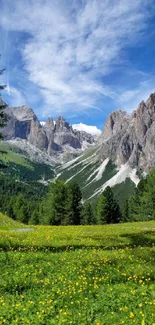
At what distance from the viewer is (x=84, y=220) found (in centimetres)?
13162

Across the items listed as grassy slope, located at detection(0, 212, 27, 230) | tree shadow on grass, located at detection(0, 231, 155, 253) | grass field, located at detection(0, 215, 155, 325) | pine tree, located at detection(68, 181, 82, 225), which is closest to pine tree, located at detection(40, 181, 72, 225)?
pine tree, located at detection(68, 181, 82, 225)

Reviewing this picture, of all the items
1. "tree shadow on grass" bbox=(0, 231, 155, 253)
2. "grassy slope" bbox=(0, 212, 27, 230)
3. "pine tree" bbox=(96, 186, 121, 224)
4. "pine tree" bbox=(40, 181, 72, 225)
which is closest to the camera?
"tree shadow on grass" bbox=(0, 231, 155, 253)

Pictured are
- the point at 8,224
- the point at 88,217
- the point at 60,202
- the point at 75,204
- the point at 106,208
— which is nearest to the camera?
the point at 8,224

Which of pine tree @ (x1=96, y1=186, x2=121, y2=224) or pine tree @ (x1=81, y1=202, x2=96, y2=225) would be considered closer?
pine tree @ (x1=96, y1=186, x2=121, y2=224)

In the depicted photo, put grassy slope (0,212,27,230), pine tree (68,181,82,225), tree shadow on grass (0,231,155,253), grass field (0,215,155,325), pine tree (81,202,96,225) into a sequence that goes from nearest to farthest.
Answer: grass field (0,215,155,325) < tree shadow on grass (0,231,155,253) < grassy slope (0,212,27,230) < pine tree (68,181,82,225) < pine tree (81,202,96,225)

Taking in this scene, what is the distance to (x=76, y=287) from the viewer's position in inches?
539

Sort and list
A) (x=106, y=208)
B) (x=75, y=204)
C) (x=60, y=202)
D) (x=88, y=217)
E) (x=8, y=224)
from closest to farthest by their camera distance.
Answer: (x=8, y=224) < (x=60, y=202) < (x=75, y=204) < (x=106, y=208) < (x=88, y=217)

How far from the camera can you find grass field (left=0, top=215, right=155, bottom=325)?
1074 cm

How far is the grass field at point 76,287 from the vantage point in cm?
1074

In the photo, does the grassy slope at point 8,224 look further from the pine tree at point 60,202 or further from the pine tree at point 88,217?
the pine tree at point 88,217

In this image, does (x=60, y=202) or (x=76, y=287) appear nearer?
(x=76, y=287)

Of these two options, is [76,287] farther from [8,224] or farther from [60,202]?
[60,202]

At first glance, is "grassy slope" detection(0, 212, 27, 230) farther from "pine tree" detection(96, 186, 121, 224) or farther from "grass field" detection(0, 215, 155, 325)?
"pine tree" detection(96, 186, 121, 224)

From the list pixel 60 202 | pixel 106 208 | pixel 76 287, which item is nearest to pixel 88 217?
pixel 106 208
